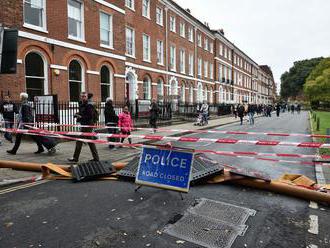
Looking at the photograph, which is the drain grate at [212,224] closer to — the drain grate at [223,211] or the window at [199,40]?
the drain grate at [223,211]

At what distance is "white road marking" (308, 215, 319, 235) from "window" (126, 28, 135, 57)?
70.8ft

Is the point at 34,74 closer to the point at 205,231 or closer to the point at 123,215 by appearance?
the point at 123,215

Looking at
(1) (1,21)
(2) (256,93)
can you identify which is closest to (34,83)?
(1) (1,21)

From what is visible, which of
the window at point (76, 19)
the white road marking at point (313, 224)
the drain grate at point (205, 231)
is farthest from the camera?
the window at point (76, 19)

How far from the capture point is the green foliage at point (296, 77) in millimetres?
103000

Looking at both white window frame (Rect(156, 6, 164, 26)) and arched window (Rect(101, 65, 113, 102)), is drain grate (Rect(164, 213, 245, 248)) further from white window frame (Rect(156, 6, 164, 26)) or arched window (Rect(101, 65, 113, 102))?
white window frame (Rect(156, 6, 164, 26))

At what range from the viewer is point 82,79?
17734mm

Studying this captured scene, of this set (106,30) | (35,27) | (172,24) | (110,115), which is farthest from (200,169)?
(172,24)

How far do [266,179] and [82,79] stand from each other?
14.0m

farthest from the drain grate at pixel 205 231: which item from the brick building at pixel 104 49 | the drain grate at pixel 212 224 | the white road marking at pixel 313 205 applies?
the brick building at pixel 104 49

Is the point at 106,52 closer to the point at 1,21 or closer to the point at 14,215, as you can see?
the point at 1,21

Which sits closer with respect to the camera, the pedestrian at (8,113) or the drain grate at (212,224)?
the drain grate at (212,224)

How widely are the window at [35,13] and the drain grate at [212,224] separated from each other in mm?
13074

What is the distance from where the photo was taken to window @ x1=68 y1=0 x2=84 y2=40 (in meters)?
17.0
